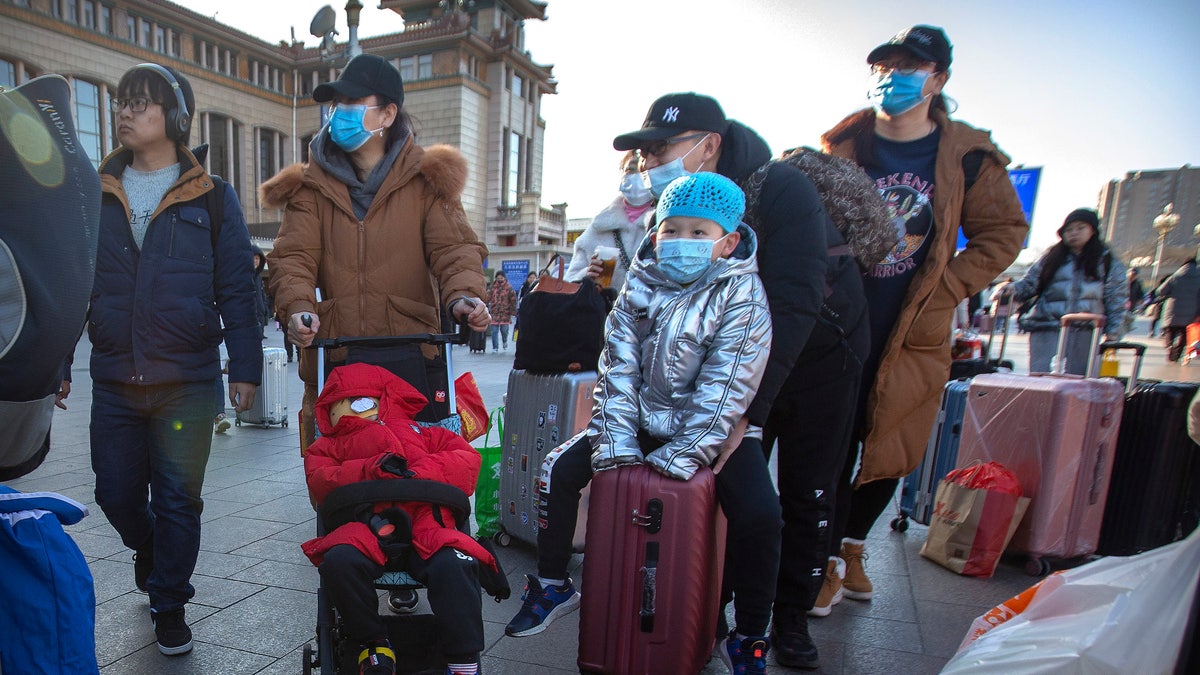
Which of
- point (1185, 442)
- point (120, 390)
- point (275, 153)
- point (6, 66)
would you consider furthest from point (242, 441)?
point (275, 153)

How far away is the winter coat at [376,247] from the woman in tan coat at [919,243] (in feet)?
5.73

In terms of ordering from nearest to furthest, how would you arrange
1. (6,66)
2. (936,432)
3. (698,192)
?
(698,192), (936,432), (6,66)

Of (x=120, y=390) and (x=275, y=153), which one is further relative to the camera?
(x=275, y=153)

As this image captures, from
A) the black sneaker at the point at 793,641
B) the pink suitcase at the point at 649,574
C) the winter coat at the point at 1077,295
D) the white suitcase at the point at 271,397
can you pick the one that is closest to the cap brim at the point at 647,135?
the pink suitcase at the point at 649,574

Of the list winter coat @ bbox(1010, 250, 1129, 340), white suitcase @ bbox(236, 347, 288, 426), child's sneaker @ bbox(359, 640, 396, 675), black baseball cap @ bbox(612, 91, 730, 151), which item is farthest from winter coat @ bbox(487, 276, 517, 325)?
child's sneaker @ bbox(359, 640, 396, 675)

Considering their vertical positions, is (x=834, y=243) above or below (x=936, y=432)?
above

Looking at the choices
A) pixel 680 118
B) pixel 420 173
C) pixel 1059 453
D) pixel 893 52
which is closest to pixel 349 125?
pixel 420 173

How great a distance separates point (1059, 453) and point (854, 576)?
134 cm

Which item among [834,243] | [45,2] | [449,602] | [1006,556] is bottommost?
[1006,556]

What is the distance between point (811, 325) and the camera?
7.55 ft

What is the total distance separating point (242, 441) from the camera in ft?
20.1

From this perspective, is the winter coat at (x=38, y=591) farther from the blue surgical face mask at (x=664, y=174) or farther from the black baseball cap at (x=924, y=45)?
the black baseball cap at (x=924, y=45)

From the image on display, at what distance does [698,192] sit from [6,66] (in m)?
34.4

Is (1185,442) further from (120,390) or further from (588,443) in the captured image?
(120,390)
